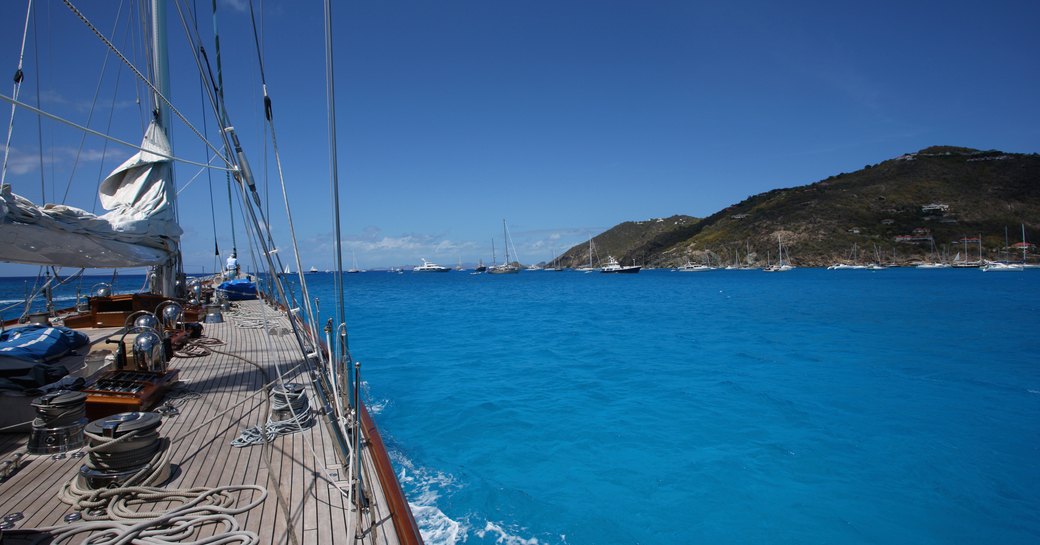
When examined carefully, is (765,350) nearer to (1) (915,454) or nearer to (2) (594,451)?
(1) (915,454)

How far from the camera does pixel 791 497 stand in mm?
7191

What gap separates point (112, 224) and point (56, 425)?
5027 mm

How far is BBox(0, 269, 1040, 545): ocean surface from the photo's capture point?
659cm

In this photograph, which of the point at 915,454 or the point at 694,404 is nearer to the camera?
the point at 915,454

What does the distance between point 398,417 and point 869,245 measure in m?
116

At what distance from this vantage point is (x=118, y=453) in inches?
137

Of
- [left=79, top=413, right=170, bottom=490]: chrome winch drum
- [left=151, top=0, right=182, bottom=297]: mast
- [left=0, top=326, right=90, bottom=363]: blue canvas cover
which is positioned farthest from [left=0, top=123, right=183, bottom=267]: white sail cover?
[left=79, top=413, right=170, bottom=490]: chrome winch drum

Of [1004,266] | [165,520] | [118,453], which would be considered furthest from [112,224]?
[1004,266]

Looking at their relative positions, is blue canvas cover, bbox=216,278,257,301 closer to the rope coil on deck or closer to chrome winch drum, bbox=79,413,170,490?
the rope coil on deck

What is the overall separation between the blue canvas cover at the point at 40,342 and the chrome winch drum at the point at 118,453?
14.9ft

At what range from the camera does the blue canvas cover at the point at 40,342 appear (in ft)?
22.3

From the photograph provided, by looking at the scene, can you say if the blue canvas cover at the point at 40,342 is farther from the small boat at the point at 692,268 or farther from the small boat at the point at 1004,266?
the small boat at the point at 692,268

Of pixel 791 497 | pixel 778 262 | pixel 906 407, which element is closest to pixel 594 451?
pixel 791 497

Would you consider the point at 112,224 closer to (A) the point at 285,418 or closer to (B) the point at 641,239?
(A) the point at 285,418
